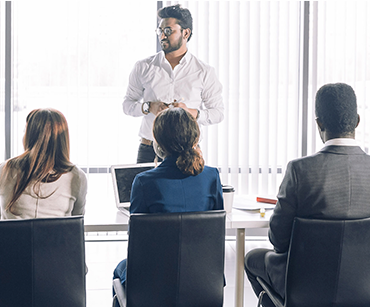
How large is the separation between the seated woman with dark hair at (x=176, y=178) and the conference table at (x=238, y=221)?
0.82 ft

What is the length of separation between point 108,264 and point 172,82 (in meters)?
1.60

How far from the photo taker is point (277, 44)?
13.7ft

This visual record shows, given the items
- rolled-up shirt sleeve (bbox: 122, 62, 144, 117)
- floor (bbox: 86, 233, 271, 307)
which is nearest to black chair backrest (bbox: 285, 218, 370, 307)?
floor (bbox: 86, 233, 271, 307)

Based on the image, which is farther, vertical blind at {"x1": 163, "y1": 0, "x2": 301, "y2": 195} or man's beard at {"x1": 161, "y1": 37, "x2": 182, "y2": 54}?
vertical blind at {"x1": 163, "y1": 0, "x2": 301, "y2": 195}

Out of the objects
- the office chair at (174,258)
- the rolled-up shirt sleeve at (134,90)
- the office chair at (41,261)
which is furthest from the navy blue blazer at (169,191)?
the rolled-up shirt sleeve at (134,90)

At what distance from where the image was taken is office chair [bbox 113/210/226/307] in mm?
1532

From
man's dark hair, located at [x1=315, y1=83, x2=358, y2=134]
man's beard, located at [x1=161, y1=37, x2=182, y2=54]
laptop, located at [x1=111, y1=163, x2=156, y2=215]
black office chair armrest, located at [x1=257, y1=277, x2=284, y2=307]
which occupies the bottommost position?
black office chair armrest, located at [x1=257, y1=277, x2=284, y2=307]

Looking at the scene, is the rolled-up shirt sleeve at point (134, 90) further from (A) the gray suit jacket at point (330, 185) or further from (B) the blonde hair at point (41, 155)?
(A) the gray suit jacket at point (330, 185)

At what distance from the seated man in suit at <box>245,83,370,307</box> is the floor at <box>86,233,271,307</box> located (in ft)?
4.42

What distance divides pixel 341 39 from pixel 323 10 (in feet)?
1.10

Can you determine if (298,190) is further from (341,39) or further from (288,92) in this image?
(341,39)

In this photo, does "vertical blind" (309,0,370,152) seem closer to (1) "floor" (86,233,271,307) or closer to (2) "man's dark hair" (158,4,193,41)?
(1) "floor" (86,233,271,307)

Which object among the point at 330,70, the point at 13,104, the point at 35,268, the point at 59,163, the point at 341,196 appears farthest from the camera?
the point at 330,70

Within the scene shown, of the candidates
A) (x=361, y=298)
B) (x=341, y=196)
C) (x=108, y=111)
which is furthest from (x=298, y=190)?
(x=108, y=111)
